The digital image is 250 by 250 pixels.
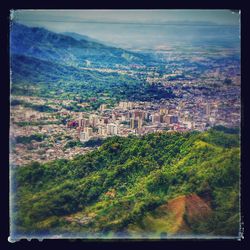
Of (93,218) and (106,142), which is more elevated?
(106,142)

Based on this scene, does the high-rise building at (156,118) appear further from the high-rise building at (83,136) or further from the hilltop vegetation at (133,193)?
the high-rise building at (83,136)

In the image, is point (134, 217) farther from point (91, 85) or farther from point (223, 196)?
point (91, 85)

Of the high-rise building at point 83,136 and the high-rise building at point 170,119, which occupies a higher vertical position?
the high-rise building at point 170,119

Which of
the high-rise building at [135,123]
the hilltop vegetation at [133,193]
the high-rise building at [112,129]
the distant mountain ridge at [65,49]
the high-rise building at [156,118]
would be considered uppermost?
the distant mountain ridge at [65,49]

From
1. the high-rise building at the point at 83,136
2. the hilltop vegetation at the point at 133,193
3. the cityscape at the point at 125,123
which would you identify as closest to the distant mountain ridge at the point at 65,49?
the cityscape at the point at 125,123

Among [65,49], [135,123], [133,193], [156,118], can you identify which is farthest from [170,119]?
[65,49]

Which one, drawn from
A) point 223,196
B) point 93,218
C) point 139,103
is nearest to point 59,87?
point 139,103

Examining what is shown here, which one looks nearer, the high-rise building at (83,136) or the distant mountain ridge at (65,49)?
the distant mountain ridge at (65,49)

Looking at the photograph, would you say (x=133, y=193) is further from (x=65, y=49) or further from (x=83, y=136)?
(x=65, y=49)
